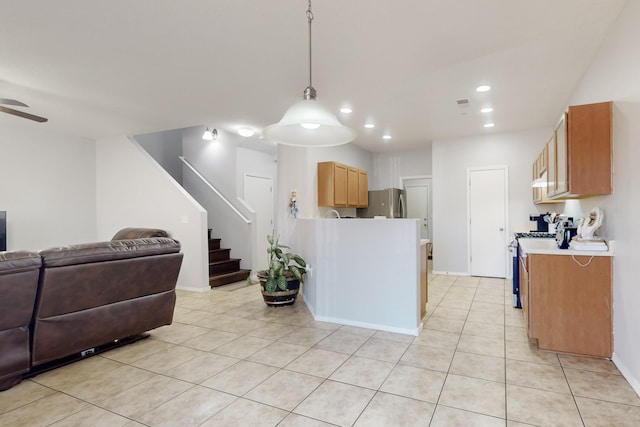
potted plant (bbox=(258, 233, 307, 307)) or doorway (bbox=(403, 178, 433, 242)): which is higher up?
doorway (bbox=(403, 178, 433, 242))

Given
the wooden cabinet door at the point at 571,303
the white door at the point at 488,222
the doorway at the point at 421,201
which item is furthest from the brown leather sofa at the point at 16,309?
the doorway at the point at 421,201

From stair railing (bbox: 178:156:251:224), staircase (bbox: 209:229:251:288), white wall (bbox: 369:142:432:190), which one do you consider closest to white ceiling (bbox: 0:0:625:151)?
stair railing (bbox: 178:156:251:224)

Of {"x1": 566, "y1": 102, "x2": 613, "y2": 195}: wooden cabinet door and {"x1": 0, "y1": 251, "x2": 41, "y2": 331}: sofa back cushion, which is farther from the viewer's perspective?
{"x1": 566, "y1": 102, "x2": 613, "y2": 195}: wooden cabinet door

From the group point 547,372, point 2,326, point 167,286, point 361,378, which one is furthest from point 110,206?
point 547,372

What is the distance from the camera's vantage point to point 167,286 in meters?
3.32

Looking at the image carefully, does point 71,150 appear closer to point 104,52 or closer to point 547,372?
point 104,52

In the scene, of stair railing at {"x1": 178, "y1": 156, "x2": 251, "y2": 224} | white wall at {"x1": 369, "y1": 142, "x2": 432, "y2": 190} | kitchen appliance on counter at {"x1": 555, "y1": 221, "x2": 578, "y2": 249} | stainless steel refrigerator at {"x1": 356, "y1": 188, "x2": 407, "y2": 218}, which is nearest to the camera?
kitchen appliance on counter at {"x1": 555, "y1": 221, "x2": 578, "y2": 249}

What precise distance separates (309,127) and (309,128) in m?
0.09

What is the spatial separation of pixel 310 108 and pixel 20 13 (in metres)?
2.08

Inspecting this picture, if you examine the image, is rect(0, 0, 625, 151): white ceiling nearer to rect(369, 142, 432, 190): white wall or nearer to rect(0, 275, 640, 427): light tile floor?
rect(0, 275, 640, 427): light tile floor

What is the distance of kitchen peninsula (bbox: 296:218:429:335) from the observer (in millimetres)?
3355

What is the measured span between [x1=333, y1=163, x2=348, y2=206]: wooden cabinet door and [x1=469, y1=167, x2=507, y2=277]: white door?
227 cm

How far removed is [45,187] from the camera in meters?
5.48

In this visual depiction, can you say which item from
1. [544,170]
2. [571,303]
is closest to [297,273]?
[571,303]
